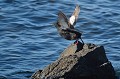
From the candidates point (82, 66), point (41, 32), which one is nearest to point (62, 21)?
point (82, 66)

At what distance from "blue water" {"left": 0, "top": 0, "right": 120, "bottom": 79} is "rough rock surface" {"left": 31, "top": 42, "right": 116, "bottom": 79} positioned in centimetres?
168

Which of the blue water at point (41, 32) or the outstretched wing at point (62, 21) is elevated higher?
the blue water at point (41, 32)

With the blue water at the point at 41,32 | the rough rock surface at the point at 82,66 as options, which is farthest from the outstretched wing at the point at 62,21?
the blue water at the point at 41,32

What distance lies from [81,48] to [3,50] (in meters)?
4.03

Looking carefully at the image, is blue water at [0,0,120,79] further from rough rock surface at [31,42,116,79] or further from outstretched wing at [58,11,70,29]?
outstretched wing at [58,11,70,29]

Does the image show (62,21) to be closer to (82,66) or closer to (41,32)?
(82,66)

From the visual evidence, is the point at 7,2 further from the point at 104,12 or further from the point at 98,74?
the point at 98,74

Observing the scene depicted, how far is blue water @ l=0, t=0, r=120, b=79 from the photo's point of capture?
13594mm

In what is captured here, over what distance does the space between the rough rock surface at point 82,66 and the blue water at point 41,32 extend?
66.3 inches

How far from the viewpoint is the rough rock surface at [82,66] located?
1048 cm

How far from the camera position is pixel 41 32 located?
53.4 feet

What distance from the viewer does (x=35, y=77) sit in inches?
442

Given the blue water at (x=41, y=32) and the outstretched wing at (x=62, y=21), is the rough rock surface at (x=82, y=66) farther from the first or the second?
the blue water at (x=41, y=32)

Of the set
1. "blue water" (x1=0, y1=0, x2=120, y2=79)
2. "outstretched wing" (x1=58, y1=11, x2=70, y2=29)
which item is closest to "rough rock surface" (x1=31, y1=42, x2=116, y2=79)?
"outstretched wing" (x1=58, y1=11, x2=70, y2=29)
